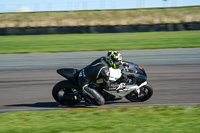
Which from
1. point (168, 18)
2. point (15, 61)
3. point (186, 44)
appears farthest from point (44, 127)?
point (168, 18)

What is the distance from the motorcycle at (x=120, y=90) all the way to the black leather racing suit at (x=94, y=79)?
0.47ft

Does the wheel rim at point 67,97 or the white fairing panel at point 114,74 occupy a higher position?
the white fairing panel at point 114,74

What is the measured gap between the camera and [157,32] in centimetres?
2762

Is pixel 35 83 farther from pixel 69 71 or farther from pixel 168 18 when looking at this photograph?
pixel 168 18

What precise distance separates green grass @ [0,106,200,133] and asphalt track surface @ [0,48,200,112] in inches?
35.1

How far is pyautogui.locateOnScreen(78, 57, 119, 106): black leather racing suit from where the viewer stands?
843cm

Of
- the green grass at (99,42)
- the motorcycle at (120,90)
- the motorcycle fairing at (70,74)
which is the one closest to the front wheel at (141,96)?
the motorcycle at (120,90)

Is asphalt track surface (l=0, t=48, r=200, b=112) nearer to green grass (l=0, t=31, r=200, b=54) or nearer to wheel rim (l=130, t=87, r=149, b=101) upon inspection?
wheel rim (l=130, t=87, r=149, b=101)

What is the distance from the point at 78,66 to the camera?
1546 cm

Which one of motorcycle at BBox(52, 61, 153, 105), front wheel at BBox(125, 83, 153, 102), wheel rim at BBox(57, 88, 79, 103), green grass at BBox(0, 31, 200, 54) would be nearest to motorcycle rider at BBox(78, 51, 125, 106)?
motorcycle at BBox(52, 61, 153, 105)

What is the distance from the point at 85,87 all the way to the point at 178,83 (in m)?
4.24

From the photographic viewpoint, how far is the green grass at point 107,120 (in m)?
6.48

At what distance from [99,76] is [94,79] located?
0.17 m

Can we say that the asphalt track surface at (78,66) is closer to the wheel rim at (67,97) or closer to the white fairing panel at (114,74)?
the wheel rim at (67,97)
